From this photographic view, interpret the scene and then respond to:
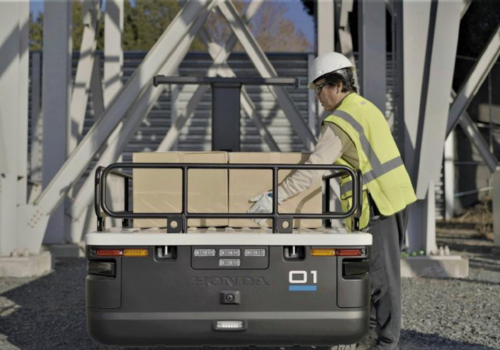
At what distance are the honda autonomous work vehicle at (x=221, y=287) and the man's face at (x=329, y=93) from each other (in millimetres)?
1034

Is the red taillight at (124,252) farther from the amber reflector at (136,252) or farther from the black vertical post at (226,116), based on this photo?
the black vertical post at (226,116)

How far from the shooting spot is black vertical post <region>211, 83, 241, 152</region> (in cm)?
549

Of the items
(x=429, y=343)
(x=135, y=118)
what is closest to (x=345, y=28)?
(x=135, y=118)

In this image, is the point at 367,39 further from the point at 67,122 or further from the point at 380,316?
the point at 380,316

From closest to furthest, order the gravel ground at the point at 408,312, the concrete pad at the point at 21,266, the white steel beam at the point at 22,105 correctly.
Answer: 1. the gravel ground at the point at 408,312
2. the concrete pad at the point at 21,266
3. the white steel beam at the point at 22,105

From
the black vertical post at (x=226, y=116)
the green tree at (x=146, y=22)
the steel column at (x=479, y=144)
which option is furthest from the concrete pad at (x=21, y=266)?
the green tree at (x=146, y=22)

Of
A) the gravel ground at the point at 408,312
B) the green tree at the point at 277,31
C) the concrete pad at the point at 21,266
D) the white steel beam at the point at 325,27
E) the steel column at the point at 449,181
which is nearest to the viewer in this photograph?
the gravel ground at the point at 408,312

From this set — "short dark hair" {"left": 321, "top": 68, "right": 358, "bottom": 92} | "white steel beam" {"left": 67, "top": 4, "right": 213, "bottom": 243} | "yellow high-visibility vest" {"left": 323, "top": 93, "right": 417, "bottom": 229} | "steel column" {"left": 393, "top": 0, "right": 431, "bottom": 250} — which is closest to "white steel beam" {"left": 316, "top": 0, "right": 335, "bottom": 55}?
"white steel beam" {"left": 67, "top": 4, "right": 213, "bottom": 243}

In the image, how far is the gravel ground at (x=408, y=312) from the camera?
5453 millimetres

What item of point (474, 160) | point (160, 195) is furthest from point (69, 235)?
point (474, 160)

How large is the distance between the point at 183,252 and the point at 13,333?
2856 millimetres

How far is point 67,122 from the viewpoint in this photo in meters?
9.95

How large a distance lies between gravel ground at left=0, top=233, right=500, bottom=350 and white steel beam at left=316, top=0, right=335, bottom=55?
13.5 ft

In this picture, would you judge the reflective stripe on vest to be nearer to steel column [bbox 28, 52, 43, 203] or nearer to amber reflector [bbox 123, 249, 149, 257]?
amber reflector [bbox 123, 249, 149, 257]
